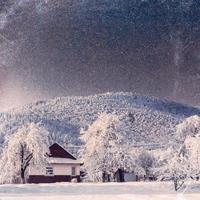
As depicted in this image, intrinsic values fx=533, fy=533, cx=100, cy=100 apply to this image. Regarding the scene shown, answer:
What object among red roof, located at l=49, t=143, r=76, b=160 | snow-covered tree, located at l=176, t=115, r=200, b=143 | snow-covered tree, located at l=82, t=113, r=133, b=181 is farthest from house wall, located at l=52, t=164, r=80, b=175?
snow-covered tree, located at l=176, t=115, r=200, b=143

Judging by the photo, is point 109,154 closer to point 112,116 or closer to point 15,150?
point 112,116

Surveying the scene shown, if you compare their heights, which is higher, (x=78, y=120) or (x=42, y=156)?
(x=78, y=120)

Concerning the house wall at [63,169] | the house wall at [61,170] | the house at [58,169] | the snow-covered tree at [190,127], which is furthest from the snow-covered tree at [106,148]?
the snow-covered tree at [190,127]

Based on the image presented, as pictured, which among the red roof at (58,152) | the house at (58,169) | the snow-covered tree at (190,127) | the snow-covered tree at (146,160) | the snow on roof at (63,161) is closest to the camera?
the house at (58,169)

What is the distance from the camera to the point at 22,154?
2709 inches

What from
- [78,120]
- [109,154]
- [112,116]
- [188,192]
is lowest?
[188,192]

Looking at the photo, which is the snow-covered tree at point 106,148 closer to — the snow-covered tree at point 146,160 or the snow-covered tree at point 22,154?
the snow-covered tree at point 22,154

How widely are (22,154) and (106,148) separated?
1099cm

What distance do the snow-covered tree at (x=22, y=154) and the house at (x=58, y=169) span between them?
7893mm

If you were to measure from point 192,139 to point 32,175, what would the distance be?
107 feet

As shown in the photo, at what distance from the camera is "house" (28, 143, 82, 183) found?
261 ft

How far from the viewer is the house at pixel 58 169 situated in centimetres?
7950

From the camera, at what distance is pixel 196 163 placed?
1735 inches

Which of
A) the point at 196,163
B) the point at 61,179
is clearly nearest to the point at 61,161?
the point at 61,179
